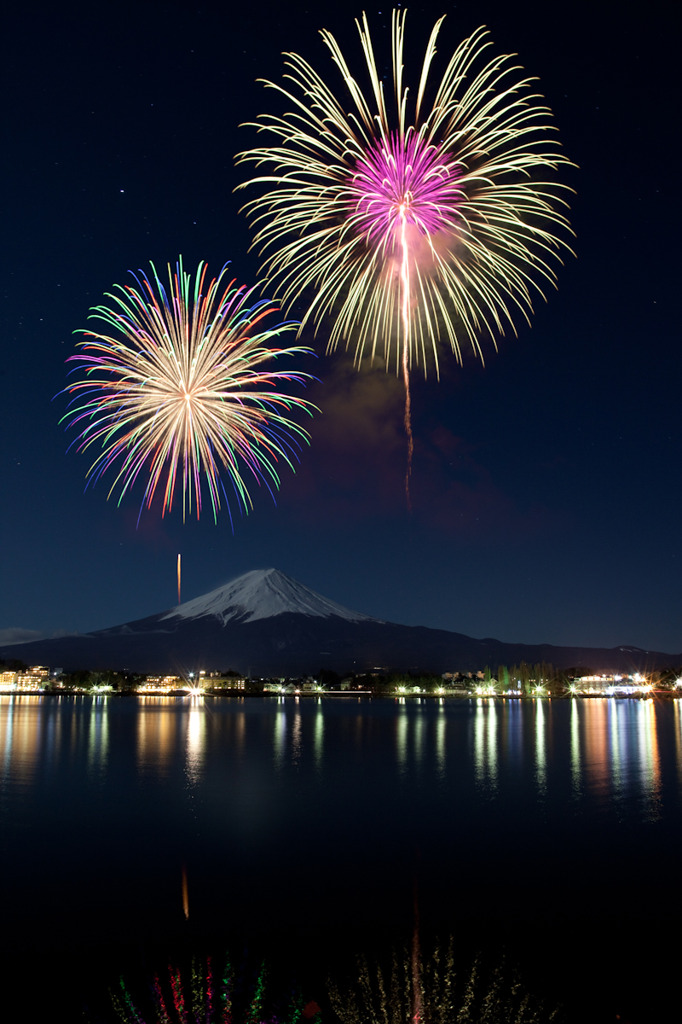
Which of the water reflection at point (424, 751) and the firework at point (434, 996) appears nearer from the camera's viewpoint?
the firework at point (434, 996)

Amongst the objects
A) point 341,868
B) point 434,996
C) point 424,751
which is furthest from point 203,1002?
point 424,751

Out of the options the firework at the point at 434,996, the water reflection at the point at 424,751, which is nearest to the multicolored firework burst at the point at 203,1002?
the firework at the point at 434,996

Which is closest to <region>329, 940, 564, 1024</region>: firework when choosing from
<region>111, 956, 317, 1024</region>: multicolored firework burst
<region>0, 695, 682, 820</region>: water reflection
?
<region>111, 956, 317, 1024</region>: multicolored firework burst

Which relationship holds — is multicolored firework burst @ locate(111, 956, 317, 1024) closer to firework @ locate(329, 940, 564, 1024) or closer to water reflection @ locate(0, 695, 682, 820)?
firework @ locate(329, 940, 564, 1024)

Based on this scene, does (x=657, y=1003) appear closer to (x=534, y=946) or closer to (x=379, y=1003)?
(x=534, y=946)

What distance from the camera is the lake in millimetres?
10125

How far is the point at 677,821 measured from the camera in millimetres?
19781

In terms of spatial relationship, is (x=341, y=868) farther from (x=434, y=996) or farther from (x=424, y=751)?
(x=424, y=751)

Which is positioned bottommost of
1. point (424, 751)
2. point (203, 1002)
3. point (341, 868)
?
point (424, 751)

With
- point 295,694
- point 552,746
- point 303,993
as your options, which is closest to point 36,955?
point 303,993

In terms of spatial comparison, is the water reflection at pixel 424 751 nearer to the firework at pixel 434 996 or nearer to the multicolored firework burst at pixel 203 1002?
the firework at pixel 434 996

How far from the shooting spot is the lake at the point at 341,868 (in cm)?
1012

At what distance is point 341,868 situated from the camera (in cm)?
1509

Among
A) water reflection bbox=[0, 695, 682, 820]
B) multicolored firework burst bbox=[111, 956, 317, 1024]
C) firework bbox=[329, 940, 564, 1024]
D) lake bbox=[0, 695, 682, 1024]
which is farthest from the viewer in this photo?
water reflection bbox=[0, 695, 682, 820]
